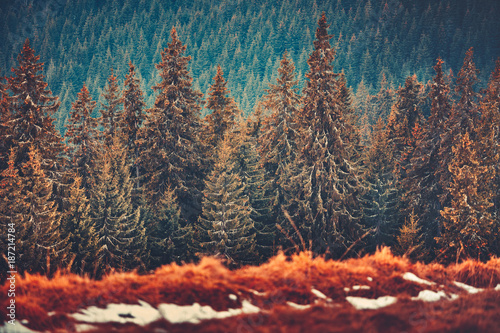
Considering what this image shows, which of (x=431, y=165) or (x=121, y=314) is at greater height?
(x=431, y=165)

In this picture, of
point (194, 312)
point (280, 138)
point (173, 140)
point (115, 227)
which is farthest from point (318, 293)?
point (173, 140)

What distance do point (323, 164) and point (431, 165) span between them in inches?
453

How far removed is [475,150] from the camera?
23.3 meters

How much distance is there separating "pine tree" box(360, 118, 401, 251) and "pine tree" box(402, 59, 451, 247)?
2806 mm

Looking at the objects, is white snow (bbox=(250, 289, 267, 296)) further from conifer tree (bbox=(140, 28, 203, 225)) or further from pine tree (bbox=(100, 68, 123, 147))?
pine tree (bbox=(100, 68, 123, 147))

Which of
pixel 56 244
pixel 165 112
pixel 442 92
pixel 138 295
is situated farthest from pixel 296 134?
pixel 138 295

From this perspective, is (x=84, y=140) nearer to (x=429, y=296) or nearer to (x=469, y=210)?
(x=429, y=296)

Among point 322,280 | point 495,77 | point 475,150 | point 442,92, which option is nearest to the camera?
point 322,280

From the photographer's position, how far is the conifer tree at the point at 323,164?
23.0m

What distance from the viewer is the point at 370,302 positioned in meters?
5.26

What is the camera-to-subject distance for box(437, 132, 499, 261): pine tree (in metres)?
22.3

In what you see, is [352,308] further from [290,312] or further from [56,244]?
[56,244]

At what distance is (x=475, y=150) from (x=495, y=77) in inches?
273

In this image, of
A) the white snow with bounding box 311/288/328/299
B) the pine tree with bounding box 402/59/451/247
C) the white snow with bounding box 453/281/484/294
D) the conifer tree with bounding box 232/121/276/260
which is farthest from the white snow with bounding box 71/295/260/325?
the pine tree with bounding box 402/59/451/247
